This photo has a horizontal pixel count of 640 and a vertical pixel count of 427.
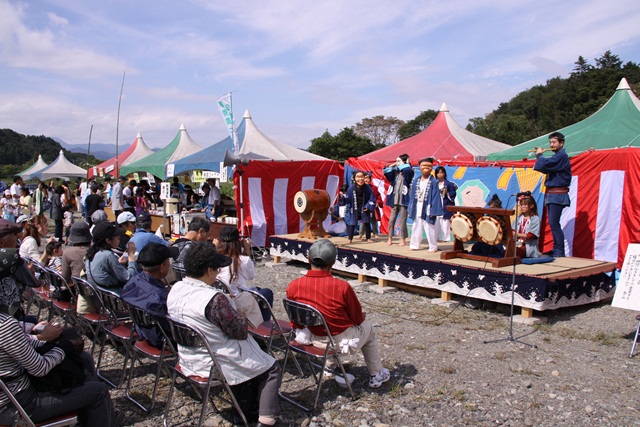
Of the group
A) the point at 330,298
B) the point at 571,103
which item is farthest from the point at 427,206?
the point at 571,103

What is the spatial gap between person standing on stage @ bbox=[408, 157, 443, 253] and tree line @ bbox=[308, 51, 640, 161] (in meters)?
22.0

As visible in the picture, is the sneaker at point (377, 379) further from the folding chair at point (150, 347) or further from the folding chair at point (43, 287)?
the folding chair at point (43, 287)

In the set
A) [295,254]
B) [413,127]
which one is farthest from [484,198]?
[413,127]

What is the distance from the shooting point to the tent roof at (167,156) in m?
15.5

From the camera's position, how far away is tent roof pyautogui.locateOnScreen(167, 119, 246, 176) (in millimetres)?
12250

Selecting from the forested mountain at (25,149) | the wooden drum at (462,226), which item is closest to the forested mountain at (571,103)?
the wooden drum at (462,226)

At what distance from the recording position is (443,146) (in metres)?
12.1

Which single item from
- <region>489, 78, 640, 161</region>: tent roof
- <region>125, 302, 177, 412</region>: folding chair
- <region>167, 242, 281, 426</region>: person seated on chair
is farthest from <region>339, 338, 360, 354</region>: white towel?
<region>489, 78, 640, 161</region>: tent roof

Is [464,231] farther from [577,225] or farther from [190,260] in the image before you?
[190,260]

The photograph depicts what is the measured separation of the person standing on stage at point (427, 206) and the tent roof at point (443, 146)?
3736 millimetres

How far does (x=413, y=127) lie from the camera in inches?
1558

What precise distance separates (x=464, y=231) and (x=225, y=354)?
177 inches

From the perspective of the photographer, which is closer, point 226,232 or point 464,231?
point 226,232

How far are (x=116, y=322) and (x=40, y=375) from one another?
64.8 inches
